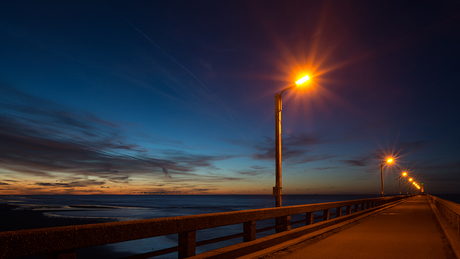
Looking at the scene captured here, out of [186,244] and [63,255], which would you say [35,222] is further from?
[63,255]

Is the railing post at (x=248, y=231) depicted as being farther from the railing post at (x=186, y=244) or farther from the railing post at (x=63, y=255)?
the railing post at (x=63, y=255)

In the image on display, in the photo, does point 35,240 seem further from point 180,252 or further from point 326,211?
point 326,211

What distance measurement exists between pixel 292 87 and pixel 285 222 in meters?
5.36

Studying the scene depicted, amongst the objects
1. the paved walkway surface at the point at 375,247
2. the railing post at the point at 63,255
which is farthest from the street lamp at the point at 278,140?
the railing post at the point at 63,255

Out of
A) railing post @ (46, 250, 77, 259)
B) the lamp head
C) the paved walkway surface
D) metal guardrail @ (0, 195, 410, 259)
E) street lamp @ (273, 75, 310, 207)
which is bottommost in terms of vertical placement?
the paved walkway surface

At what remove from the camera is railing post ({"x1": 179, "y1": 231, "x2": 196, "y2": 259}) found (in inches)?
224

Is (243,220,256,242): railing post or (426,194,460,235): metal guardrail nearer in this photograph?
(243,220,256,242): railing post

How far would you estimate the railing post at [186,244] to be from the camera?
569 centimetres

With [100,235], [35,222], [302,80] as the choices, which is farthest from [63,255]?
[35,222]

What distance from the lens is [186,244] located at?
5.77m

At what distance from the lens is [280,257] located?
23.7 feet

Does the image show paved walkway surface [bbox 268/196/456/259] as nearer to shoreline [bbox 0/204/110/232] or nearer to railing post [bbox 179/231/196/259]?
railing post [bbox 179/231/196/259]

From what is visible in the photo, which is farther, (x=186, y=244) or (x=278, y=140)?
(x=278, y=140)

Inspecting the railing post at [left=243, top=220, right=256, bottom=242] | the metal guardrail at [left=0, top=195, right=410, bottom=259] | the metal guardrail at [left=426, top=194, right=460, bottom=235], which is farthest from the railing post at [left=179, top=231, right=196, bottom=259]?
the metal guardrail at [left=426, top=194, right=460, bottom=235]
